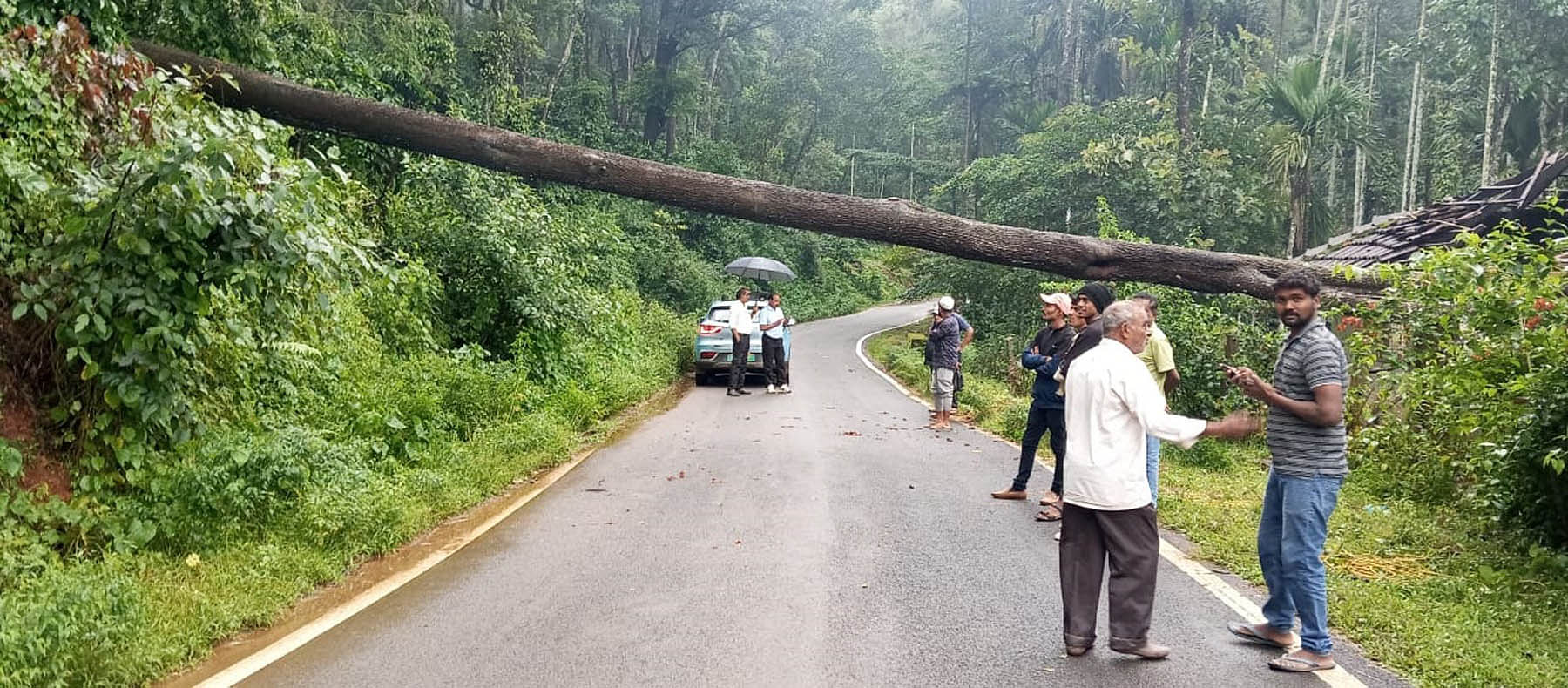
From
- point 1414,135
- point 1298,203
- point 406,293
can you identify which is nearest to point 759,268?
point 406,293

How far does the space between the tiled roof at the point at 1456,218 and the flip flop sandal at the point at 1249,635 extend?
10052 mm

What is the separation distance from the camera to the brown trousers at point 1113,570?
178 inches

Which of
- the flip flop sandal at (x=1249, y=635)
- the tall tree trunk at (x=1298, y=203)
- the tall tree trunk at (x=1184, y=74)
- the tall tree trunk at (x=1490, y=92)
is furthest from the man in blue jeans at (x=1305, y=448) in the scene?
the tall tree trunk at (x=1184, y=74)

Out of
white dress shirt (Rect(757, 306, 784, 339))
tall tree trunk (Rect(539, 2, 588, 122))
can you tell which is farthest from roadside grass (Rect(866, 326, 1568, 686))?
tall tree trunk (Rect(539, 2, 588, 122))

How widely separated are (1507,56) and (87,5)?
2797 centimetres

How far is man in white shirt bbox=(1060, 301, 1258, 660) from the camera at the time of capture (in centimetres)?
451

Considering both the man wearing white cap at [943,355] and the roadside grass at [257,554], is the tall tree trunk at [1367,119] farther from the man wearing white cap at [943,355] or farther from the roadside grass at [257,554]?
the roadside grass at [257,554]

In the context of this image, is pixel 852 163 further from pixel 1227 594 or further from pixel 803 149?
pixel 1227 594

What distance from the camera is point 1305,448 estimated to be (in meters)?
4.54

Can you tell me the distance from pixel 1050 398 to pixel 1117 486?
11.8 ft

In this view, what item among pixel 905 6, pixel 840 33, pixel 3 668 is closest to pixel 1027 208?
pixel 840 33

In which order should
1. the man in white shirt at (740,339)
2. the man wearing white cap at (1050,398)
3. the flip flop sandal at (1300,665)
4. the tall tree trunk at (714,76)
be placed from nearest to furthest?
the flip flop sandal at (1300,665) < the man wearing white cap at (1050,398) < the man in white shirt at (740,339) < the tall tree trunk at (714,76)

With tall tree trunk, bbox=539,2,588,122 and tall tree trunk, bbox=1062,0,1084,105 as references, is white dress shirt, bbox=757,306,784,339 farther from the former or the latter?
tall tree trunk, bbox=1062,0,1084,105

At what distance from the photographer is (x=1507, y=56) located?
23.5 meters
